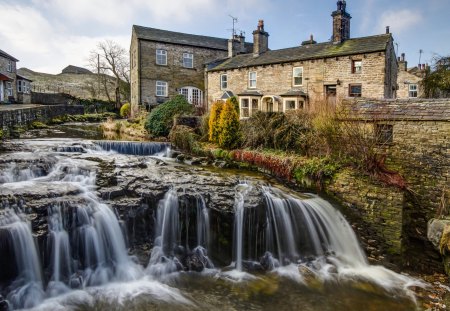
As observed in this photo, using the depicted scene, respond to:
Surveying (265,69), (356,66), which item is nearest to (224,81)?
(265,69)

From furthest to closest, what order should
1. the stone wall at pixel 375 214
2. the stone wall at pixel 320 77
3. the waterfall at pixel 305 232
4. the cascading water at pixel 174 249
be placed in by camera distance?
the stone wall at pixel 320 77 → the stone wall at pixel 375 214 → the waterfall at pixel 305 232 → the cascading water at pixel 174 249

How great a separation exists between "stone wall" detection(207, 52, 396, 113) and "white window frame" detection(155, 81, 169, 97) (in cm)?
627

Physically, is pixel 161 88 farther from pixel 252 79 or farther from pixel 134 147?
pixel 134 147

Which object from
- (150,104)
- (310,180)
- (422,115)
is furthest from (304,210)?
(150,104)

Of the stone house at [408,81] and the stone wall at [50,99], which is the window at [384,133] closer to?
the stone house at [408,81]

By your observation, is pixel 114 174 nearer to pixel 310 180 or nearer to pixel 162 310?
pixel 162 310

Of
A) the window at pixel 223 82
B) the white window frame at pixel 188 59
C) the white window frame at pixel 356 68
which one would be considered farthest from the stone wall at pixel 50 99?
the white window frame at pixel 356 68

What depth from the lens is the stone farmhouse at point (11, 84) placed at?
33.1 meters

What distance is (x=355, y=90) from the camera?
76.9 feet

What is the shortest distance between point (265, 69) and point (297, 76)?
9.94ft

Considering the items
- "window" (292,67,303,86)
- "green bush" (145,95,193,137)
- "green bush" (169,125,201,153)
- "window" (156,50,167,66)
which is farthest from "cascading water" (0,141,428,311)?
"window" (156,50,167,66)

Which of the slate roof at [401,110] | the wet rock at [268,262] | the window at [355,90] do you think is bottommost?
the wet rock at [268,262]

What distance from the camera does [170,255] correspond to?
29.9 feet

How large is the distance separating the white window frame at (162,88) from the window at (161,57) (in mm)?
1876
